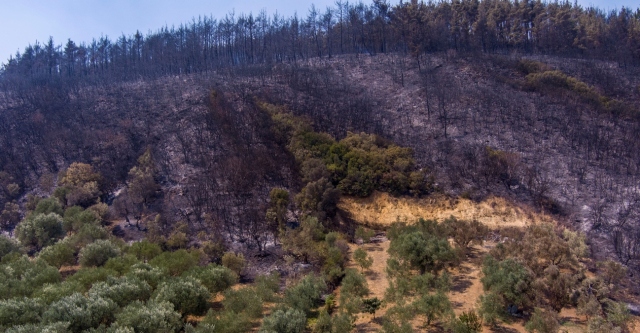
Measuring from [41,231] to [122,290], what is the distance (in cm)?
1132

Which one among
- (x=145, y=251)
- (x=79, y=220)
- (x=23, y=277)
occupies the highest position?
(x=79, y=220)

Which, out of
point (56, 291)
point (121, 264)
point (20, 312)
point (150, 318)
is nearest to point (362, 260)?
point (150, 318)

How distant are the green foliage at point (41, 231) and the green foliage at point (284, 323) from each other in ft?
50.7

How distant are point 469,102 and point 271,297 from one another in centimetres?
2727

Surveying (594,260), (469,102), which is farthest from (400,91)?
(594,260)

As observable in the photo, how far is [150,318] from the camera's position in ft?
40.6

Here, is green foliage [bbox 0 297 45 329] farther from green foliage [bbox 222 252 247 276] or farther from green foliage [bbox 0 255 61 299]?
green foliage [bbox 222 252 247 276]

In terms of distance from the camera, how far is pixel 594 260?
758 inches

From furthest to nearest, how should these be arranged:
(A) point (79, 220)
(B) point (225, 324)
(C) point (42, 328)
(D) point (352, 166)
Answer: (D) point (352, 166) → (A) point (79, 220) → (B) point (225, 324) → (C) point (42, 328)

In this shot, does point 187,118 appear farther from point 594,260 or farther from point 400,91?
point 594,260

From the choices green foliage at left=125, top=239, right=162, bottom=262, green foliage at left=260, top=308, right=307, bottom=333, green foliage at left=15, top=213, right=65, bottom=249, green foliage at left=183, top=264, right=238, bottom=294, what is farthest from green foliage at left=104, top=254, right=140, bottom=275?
green foliage at left=15, top=213, right=65, bottom=249

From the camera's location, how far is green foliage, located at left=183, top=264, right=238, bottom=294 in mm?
16078

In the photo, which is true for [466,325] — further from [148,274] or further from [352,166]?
[352,166]

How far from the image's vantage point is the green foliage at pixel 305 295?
47.7 ft
